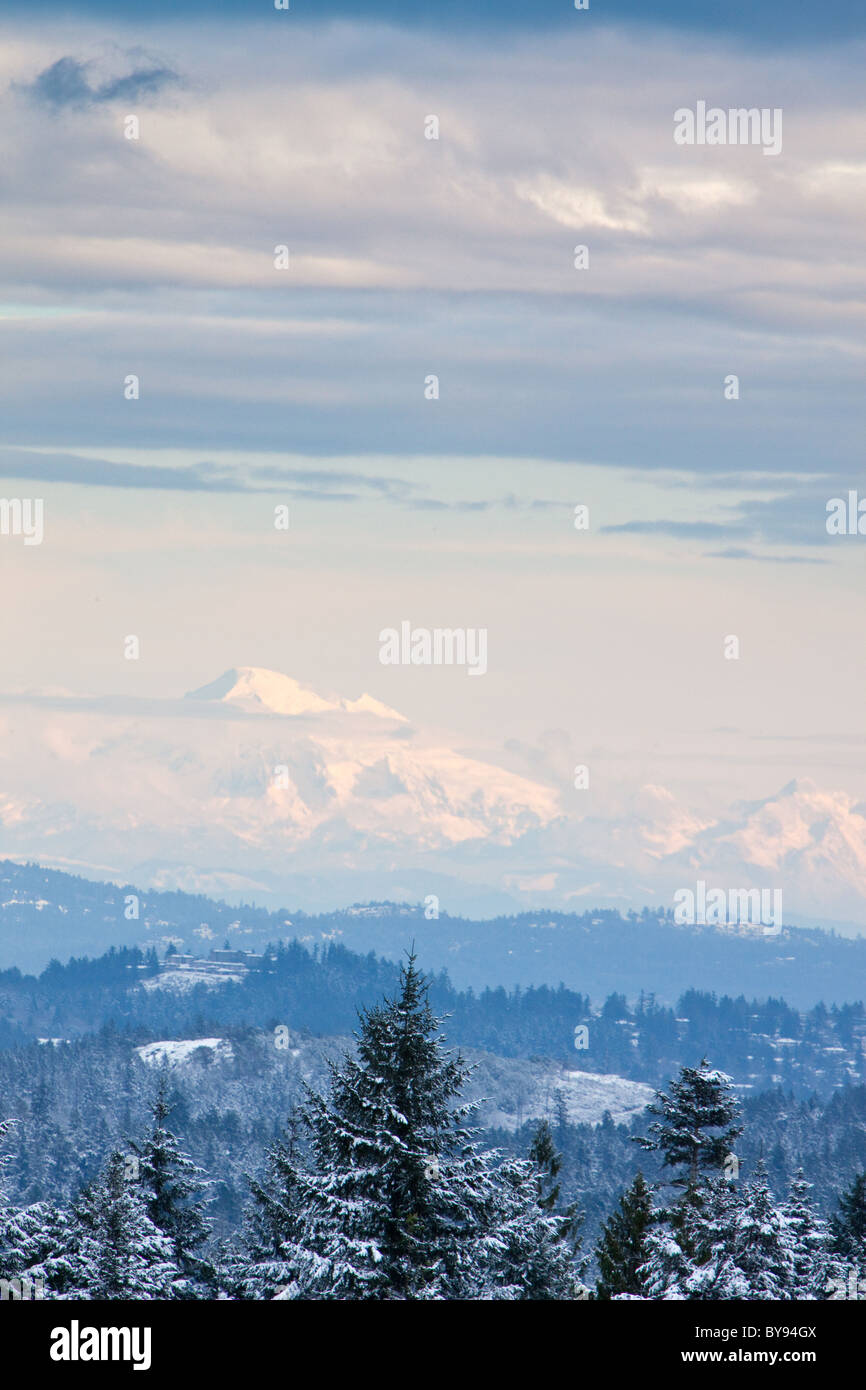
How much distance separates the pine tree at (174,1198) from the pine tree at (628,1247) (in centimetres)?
1455

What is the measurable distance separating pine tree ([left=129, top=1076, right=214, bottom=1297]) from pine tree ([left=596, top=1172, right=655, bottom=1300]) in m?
14.5

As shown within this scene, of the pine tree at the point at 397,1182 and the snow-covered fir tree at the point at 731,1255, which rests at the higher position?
the pine tree at the point at 397,1182

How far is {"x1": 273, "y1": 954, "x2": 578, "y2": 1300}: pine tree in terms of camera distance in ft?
147

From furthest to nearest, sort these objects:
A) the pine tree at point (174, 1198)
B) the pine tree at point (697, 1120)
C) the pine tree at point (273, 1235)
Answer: the pine tree at point (697, 1120) → the pine tree at point (174, 1198) → the pine tree at point (273, 1235)

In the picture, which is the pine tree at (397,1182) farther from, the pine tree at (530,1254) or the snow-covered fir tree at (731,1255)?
the pine tree at (530,1254)

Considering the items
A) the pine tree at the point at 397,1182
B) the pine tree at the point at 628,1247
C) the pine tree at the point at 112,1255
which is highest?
the pine tree at the point at 397,1182

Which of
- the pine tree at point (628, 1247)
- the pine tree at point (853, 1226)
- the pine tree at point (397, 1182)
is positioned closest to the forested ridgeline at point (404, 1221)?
the pine tree at point (397, 1182)

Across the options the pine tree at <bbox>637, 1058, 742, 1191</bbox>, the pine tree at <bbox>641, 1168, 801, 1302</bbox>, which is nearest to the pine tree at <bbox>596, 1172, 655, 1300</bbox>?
the pine tree at <bbox>637, 1058, 742, 1191</bbox>

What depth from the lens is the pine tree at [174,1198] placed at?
6131 cm

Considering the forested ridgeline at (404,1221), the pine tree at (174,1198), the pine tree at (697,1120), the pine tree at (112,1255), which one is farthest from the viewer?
the pine tree at (697,1120)

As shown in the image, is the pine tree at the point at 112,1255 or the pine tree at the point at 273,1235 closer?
the pine tree at the point at 273,1235

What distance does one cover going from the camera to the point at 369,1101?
46.9m
